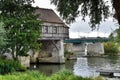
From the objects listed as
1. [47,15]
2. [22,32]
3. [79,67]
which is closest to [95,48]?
[47,15]

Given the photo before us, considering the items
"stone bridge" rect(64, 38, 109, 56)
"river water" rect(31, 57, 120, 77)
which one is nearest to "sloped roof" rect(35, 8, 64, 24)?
"river water" rect(31, 57, 120, 77)

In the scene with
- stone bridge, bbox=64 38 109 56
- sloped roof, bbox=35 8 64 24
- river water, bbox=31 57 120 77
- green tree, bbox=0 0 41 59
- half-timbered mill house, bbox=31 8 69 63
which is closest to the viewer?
green tree, bbox=0 0 41 59

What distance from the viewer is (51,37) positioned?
61.1 meters

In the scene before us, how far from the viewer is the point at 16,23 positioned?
39.7 meters

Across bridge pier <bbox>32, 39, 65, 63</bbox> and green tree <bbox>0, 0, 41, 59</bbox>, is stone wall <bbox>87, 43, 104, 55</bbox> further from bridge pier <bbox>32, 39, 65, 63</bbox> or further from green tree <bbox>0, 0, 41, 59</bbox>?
green tree <bbox>0, 0, 41, 59</bbox>

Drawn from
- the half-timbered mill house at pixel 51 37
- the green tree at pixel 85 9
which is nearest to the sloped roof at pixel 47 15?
the half-timbered mill house at pixel 51 37

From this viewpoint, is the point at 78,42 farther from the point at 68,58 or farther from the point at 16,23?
the point at 16,23

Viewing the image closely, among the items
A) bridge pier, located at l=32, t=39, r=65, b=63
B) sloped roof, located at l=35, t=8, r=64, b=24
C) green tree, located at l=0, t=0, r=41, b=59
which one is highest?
sloped roof, located at l=35, t=8, r=64, b=24

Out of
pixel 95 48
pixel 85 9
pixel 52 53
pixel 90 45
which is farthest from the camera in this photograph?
pixel 90 45

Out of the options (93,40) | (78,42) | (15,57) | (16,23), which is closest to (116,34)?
(16,23)

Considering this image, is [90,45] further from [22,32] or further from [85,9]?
[85,9]

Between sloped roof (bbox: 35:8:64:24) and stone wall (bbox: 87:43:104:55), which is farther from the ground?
sloped roof (bbox: 35:8:64:24)

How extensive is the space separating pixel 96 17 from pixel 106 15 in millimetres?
483

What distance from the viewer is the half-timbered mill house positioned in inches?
2399
